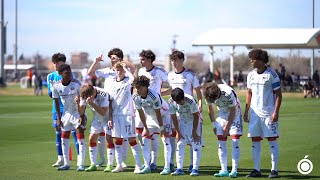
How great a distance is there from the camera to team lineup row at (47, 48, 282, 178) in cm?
1282

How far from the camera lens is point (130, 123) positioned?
13648 mm

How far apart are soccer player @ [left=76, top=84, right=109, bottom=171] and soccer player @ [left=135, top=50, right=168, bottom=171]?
27.3 inches

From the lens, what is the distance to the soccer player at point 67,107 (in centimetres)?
1412

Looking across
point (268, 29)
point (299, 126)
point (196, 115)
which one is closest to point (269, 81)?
point (196, 115)

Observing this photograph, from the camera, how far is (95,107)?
45.0 ft

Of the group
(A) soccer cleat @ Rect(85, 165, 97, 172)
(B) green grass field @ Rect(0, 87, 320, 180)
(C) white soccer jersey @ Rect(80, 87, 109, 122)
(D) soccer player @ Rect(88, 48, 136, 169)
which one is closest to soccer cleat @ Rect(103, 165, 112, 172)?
(D) soccer player @ Rect(88, 48, 136, 169)

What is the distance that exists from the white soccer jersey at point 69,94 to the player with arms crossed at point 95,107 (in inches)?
17.3

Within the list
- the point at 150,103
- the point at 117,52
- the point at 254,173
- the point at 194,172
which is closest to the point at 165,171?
the point at 194,172

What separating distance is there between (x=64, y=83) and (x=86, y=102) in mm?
881

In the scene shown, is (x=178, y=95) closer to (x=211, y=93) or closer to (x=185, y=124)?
(x=211, y=93)

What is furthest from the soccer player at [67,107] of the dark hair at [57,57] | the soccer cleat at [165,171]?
the soccer cleat at [165,171]

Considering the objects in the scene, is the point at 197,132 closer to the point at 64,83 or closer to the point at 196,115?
Result: the point at 196,115

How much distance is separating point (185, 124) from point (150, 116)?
0.79 metres

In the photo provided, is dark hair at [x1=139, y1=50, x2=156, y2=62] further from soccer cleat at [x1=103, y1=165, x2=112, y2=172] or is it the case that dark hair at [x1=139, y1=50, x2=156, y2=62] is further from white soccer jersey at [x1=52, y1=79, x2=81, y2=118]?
soccer cleat at [x1=103, y1=165, x2=112, y2=172]
